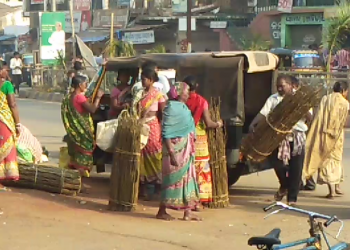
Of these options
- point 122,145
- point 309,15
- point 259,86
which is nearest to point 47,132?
point 259,86

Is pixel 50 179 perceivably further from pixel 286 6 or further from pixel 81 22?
pixel 81 22

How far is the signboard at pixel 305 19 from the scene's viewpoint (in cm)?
3057

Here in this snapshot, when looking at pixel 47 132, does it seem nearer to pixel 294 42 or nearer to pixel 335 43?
pixel 335 43

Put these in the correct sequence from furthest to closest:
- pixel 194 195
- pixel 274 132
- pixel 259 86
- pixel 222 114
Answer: pixel 259 86 < pixel 222 114 < pixel 274 132 < pixel 194 195

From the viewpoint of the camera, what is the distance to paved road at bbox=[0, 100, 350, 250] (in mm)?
→ 6891

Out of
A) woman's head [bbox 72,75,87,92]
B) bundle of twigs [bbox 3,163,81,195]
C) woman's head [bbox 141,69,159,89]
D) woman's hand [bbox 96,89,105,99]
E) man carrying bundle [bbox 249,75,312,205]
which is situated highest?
woman's head [bbox 141,69,159,89]

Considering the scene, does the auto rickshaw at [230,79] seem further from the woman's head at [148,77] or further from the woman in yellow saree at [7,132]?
the woman in yellow saree at [7,132]

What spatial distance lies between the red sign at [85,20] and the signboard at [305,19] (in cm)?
1432

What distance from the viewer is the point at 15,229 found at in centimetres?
732

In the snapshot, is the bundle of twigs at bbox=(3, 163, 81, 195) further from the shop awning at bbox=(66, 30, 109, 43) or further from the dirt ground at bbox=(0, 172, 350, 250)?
the shop awning at bbox=(66, 30, 109, 43)

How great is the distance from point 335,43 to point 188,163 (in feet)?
45.7

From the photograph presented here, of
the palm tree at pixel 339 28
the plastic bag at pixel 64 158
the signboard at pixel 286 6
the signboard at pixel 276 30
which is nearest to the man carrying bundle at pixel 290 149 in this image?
the plastic bag at pixel 64 158

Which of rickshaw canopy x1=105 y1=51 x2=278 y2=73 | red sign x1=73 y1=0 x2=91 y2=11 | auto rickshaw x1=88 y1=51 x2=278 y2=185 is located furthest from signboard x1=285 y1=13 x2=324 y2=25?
rickshaw canopy x1=105 y1=51 x2=278 y2=73

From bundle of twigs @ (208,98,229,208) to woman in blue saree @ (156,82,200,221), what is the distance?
0.68 m
